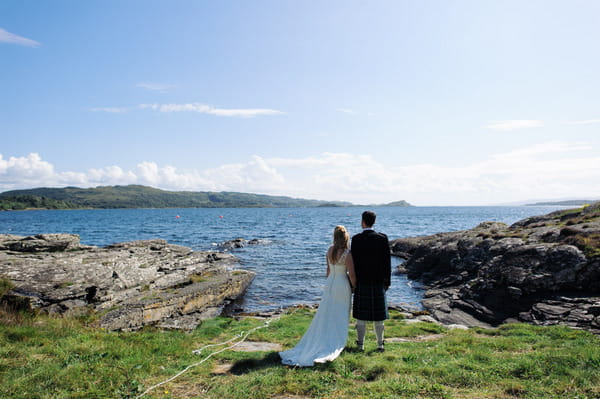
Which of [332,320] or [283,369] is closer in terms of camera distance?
[283,369]

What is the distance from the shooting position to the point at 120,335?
31.8 feet

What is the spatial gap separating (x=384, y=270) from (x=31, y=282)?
53.0 feet

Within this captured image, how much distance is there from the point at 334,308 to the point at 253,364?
2393 millimetres

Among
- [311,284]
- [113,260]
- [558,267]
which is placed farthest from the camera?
[311,284]

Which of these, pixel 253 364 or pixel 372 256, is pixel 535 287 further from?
pixel 253 364

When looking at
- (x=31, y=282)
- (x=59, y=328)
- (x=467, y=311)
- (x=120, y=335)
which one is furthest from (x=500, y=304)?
(x=31, y=282)

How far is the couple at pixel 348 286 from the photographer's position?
26.3 ft

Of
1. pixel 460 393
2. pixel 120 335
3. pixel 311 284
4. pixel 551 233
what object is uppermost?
pixel 551 233

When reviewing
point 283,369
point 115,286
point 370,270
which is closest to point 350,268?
point 370,270

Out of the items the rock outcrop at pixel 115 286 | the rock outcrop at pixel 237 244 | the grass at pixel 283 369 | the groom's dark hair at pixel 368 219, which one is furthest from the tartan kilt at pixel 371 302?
the rock outcrop at pixel 237 244

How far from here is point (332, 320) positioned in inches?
324

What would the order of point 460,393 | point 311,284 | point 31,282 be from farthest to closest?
point 311,284 → point 31,282 → point 460,393

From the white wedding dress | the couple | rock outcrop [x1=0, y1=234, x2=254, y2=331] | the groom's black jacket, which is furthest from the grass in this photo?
rock outcrop [x1=0, y1=234, x2=254, y2=331]

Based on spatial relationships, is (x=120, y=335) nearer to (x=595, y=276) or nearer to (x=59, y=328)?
(x=59, y=328)
